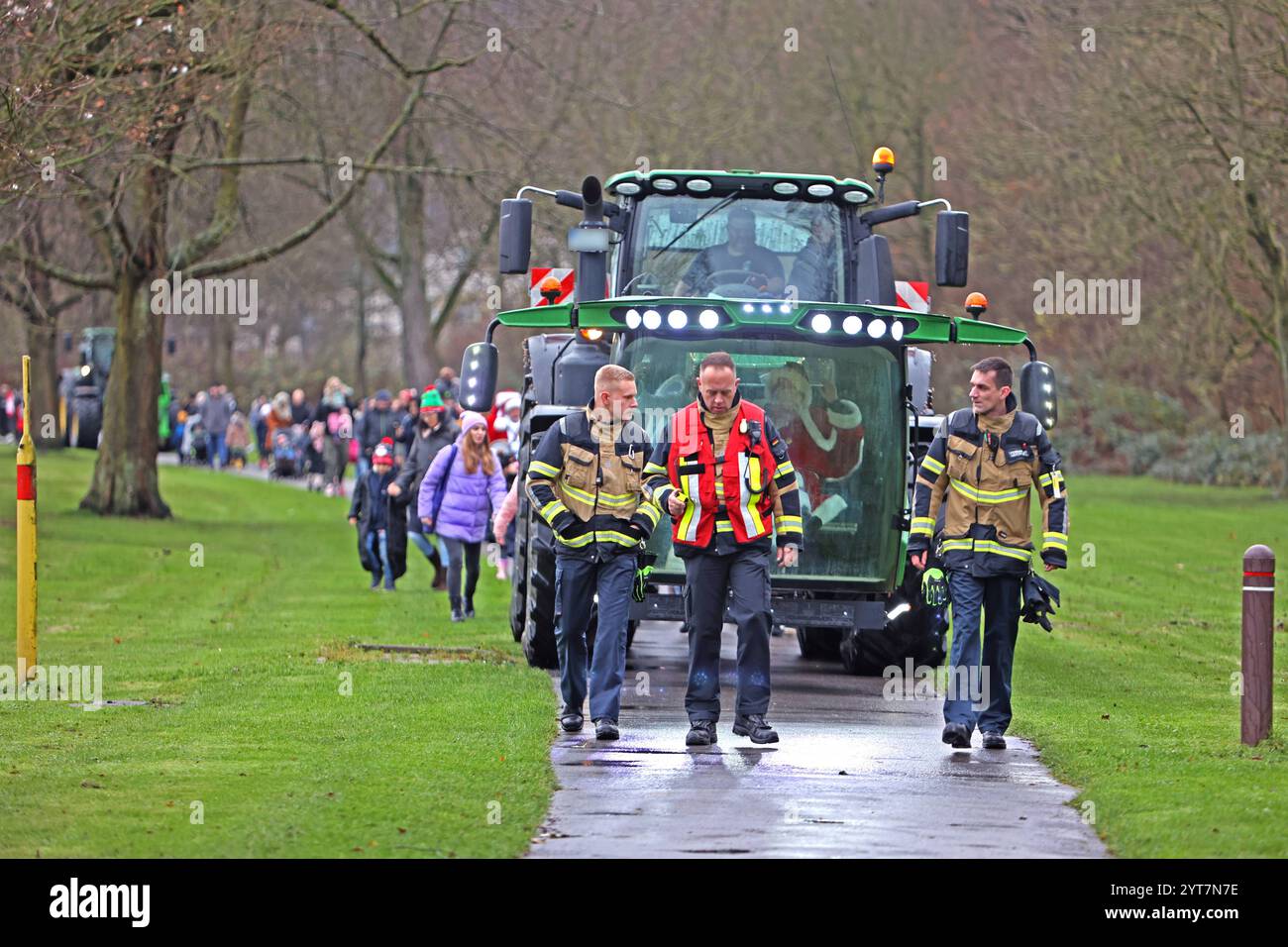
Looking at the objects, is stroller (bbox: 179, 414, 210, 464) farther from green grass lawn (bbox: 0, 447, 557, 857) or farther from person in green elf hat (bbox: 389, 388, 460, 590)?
person in green elf hat (bbox: 389, 388, 460, 590)

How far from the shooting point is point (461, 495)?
712 inches

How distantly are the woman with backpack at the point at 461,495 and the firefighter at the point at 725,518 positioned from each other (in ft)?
21.9

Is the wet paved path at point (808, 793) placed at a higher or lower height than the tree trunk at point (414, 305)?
lower

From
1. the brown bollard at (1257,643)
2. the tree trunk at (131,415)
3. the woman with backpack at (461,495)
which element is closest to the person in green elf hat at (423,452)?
the woman with backpack at (461,495)

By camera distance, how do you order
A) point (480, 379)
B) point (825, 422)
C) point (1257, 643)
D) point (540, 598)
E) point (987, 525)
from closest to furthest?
point (1257, 643) < point (987, 525) < point (480, 379) < point (825, 422) < point (540, 598)

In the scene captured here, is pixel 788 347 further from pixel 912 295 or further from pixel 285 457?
pixel 285 457

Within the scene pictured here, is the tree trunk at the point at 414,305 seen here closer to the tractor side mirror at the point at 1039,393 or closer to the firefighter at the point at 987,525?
Answer: the tractor side mirror at the point at 1039,393

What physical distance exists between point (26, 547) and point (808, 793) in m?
5.86

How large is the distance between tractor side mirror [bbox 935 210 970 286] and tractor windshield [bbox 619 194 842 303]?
34.7 inches

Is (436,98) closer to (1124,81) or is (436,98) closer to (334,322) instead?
(1124,81)

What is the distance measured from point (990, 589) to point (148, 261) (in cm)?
2157

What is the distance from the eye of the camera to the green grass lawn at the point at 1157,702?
29.8 feet

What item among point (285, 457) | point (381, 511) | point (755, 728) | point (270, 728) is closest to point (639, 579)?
point (755, 728)
